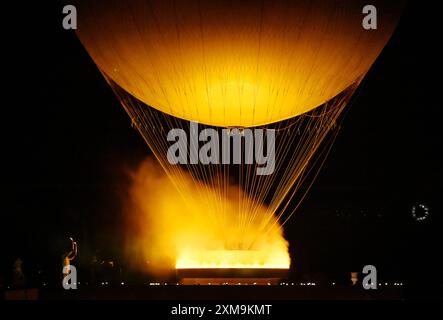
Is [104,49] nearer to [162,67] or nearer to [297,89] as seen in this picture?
[162,67]

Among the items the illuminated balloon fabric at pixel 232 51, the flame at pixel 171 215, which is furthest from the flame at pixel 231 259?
the illuminated balloon fabric at pixel 232 51

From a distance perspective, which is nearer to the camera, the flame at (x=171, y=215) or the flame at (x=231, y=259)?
the flame at (x=231, y=259)

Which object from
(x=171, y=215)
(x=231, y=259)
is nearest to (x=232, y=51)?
(x=231, y=259)

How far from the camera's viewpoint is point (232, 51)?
37.3 feet

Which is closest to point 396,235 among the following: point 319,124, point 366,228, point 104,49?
point 366,228

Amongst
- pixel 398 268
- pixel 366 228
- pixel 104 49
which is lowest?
pixel 398 268

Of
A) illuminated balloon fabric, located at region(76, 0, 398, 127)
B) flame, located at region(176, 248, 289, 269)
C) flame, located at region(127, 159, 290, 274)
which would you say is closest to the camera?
illuminated balloon fabric, located at region(76, 0, 398, 127)

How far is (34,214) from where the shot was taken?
1744 cm

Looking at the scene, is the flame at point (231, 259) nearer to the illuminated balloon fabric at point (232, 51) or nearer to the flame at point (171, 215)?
the flame at point (171, 215)

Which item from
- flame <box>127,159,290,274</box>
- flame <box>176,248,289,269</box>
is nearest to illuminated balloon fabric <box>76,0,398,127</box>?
flame <box>127,159,290,274</box>

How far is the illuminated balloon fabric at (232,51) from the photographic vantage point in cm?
1084

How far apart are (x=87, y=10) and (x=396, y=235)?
31.0 ft

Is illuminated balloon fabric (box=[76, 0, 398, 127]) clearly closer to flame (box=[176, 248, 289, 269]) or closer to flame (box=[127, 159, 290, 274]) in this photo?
flame (box=[127, 159, 290, 274])

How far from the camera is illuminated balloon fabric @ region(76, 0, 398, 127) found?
1084cm
